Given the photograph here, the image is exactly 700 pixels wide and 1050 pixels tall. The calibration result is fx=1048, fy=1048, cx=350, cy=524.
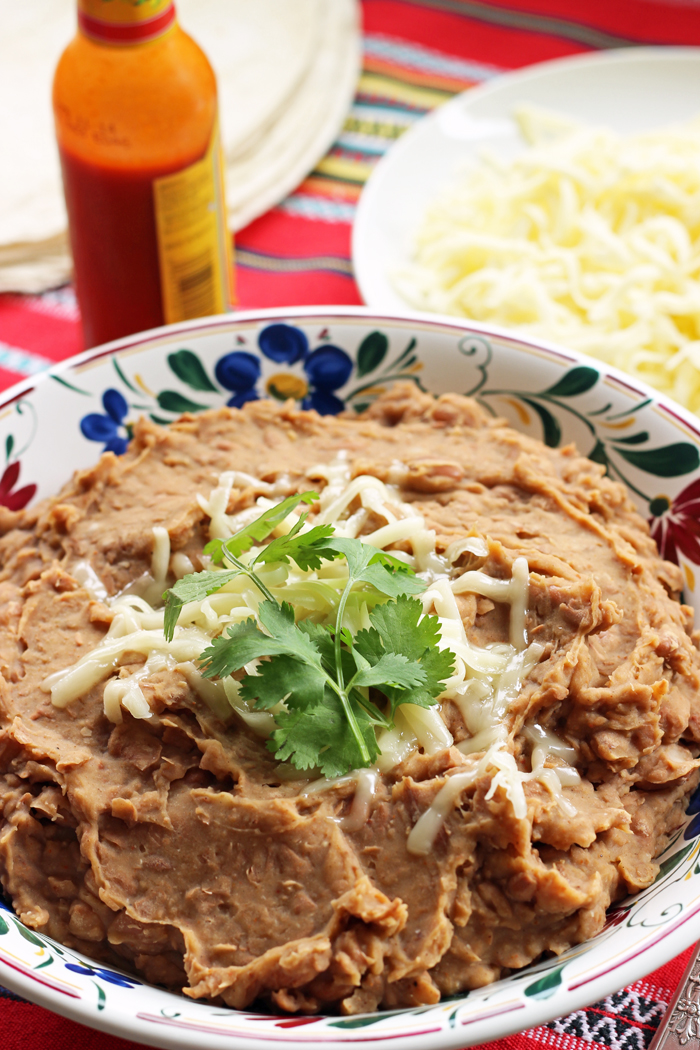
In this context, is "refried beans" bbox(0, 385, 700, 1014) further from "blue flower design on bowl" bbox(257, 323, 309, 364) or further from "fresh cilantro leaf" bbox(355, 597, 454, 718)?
"blue flower design on bowl" bbox(257, 323, 309, 364)

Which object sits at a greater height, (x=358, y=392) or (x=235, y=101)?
(x=235, y=101)

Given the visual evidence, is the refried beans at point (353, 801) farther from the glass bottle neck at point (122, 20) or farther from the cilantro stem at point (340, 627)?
the glass bottle neck at point (122, 20)

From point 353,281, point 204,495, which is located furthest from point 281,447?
point 353,281

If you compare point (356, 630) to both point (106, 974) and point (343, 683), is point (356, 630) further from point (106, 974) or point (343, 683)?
point (106, 974)

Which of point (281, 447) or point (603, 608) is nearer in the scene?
point (603, 608)

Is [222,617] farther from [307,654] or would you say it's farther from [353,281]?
[353,281]

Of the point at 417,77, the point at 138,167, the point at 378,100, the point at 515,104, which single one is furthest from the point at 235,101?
the point at 138,167
